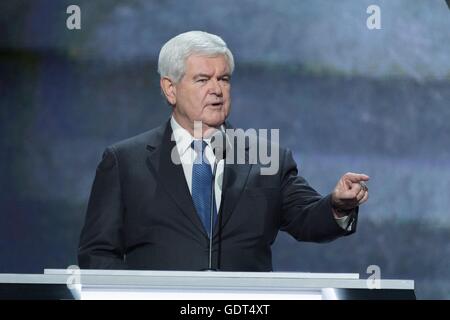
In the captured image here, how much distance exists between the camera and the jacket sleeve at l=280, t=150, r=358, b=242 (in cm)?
251

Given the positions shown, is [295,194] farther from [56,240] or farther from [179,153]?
[56,240]

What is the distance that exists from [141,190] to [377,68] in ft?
4.04

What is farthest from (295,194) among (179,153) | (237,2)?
(237,2)

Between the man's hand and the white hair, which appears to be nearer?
the man's hand

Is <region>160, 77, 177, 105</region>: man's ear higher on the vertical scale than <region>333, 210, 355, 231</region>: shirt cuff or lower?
higher

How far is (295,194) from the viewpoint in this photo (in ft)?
8.90

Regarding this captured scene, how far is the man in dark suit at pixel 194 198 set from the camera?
2.57m

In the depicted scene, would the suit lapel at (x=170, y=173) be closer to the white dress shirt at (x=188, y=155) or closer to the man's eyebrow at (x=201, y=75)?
the white dress shirt at (x=188, y=155)

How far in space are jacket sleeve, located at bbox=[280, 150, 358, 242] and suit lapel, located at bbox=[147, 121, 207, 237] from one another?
0.27 m

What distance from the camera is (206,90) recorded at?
2699mm

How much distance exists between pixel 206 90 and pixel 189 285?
3.06 feet

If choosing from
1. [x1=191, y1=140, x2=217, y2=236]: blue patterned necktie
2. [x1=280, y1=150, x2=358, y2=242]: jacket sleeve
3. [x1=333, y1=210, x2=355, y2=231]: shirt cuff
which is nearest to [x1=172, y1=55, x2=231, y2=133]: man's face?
[x1=191, y1=140, x2=217, y2=236]: blue patterned necktie

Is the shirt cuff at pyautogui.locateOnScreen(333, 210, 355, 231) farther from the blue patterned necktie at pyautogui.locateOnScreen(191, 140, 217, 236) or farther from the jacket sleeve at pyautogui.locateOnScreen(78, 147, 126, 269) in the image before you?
the jacket sleeve at pyautogui.locateOnScreen(78, 147, 126, 269)

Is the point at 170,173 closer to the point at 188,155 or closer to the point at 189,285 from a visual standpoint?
the point at 188,155
